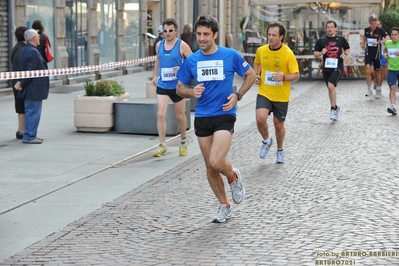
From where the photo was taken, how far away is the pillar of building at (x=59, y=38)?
2489 centimetres

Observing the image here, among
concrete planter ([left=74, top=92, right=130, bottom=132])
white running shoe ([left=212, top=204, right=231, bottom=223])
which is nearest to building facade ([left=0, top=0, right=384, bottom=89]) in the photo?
concrete planter ([left=74, top=92, right=130, bottom=132])

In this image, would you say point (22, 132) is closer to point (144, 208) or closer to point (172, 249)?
point (144, 208)

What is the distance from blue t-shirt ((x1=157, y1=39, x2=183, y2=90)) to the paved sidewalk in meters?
0.96

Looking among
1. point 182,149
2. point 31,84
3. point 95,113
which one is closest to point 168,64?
point 182,149

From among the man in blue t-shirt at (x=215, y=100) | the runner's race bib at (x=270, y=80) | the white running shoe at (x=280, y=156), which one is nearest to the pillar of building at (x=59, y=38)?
the runner's race bib at (x=270, y=80)

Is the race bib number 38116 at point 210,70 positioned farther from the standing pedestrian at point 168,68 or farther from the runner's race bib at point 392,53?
the runner's race bib at point 392,53

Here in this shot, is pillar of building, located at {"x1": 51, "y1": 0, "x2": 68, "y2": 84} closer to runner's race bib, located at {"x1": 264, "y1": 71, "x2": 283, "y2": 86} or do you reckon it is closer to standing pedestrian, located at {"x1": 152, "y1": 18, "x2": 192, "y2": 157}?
standing pedestrian, located at {"x1": 152, "y1": 18, "x2": 192, "y2": 157}

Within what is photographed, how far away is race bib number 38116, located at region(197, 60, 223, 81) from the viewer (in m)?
7.83

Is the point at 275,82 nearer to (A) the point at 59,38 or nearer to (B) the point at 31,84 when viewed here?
(B) the point at 31,84

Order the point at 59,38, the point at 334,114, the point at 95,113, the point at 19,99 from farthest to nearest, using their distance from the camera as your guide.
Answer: the point at 59,38, the point at 334,114, the point at 95,113, the point at 19,99

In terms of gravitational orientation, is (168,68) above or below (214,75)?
below

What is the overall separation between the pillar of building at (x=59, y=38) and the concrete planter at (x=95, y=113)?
34.9 ft

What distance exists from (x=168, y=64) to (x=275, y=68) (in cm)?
145

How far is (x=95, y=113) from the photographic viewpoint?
1434 centimetres
